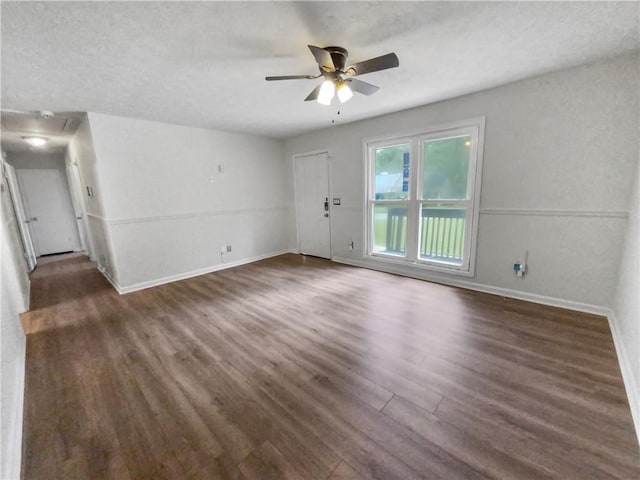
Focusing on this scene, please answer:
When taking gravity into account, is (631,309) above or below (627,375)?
above

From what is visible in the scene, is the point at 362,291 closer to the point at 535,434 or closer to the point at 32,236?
the point at 535,434

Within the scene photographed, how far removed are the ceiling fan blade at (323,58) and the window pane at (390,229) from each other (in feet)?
7.71

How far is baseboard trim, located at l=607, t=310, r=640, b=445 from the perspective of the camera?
142 centimetres

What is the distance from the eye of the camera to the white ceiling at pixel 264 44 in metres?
1.53

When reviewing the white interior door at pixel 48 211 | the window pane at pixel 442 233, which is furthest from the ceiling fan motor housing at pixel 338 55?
the white interior door at pixel 48 211

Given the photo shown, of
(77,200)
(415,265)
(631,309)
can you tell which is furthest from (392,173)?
(77,200)

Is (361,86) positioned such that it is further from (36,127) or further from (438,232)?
(36,127)

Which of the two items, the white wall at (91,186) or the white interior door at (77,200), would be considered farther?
the white interior door at (77,200)

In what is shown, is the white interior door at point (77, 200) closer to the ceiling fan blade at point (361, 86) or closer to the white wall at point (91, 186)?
the white wall at point (91, 186)

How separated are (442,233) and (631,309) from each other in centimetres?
190

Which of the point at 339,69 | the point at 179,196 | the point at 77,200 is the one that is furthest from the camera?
the point at 77,200

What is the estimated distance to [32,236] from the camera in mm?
5828

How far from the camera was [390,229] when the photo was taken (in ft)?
13.5

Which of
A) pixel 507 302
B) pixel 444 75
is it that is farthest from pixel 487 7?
pixel 507 302
